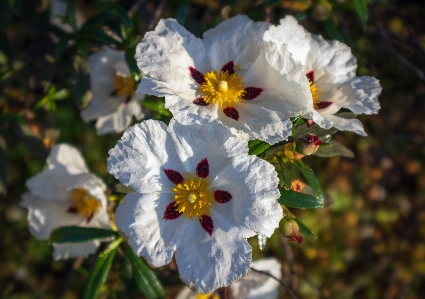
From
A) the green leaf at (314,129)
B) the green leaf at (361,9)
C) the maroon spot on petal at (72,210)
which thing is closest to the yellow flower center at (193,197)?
the green leaf at (314,129)

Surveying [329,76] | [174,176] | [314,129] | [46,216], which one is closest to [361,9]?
[329,76]

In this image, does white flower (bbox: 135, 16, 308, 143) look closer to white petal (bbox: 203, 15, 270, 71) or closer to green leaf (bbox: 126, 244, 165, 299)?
white petal (bbox: 203, 15, 270, 71)

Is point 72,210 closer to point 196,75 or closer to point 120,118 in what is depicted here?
point 120,118

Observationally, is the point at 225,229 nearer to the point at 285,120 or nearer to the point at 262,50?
the point at 285,120

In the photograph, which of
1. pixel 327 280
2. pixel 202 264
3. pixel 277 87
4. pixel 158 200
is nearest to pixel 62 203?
pixel 158 200

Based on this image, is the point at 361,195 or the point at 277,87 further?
the point at 361,195

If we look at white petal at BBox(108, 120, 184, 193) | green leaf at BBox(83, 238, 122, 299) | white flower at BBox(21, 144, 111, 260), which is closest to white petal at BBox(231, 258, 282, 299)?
green leaf at BBox(83, 238, 122, 299)

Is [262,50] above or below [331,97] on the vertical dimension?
above
